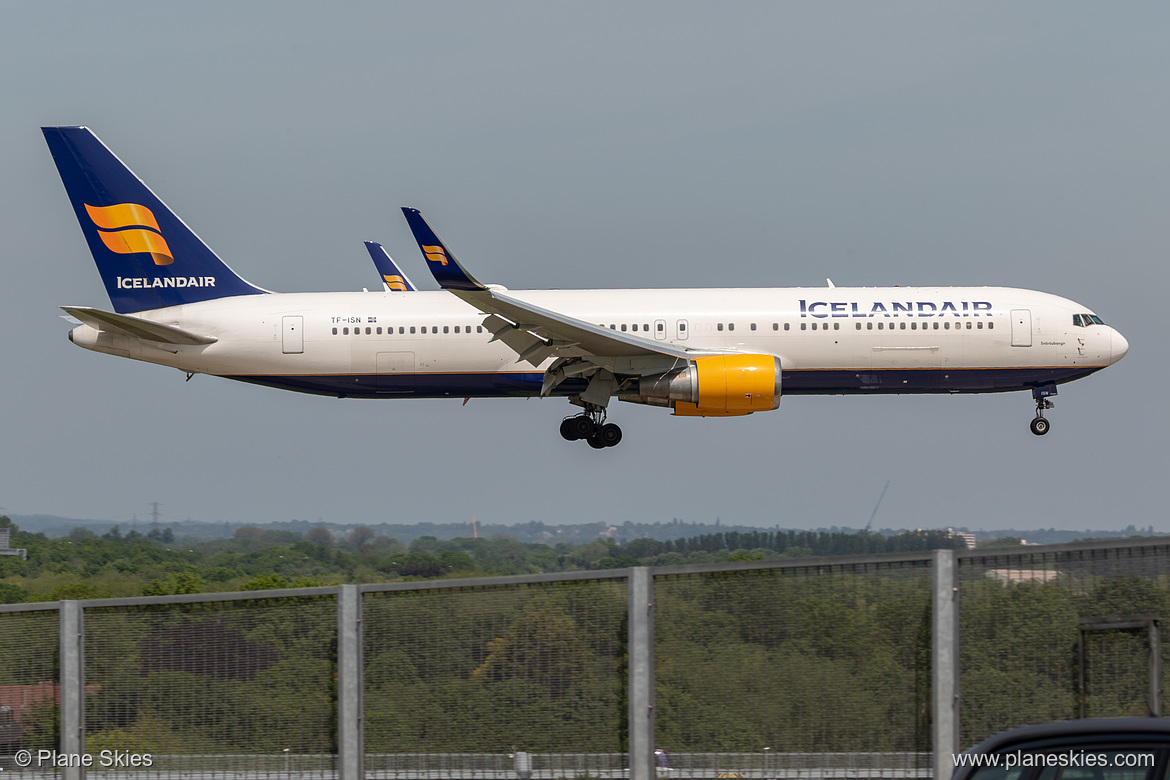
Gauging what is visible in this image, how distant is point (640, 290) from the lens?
1206 inches

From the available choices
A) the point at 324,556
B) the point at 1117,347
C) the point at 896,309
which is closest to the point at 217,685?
the point at 896,309

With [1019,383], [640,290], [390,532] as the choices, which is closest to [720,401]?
[640,290]

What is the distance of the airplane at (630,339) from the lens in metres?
29.1

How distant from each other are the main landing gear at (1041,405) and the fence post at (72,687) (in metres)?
26.4

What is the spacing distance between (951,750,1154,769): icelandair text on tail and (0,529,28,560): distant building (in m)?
35.6

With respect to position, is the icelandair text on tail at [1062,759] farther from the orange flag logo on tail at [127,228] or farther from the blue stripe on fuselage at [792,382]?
the orange flag logo on tail at [127,228]

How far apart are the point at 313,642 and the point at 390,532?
3248 cm

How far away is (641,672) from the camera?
8781 mm

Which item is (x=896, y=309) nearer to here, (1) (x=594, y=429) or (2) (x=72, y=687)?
(1) (x=594, y=429)

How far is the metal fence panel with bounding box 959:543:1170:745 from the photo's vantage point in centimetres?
864

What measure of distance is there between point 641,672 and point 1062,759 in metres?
3.68

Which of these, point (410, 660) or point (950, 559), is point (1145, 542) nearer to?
point (950, 559)

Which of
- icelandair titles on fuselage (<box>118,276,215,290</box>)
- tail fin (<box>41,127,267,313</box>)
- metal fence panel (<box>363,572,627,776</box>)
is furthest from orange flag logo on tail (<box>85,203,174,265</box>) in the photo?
metal fence panel (<box>363,572,627,776</box>)

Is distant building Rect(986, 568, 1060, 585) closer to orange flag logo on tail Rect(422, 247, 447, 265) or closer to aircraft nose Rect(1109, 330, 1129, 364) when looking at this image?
orange flag logo on tail Rect(422, 247, 447, 265)
